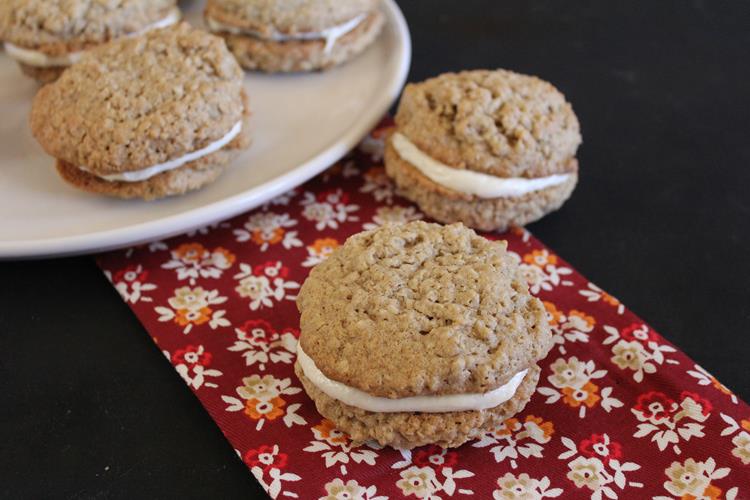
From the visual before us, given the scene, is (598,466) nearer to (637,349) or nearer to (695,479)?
(695,479)

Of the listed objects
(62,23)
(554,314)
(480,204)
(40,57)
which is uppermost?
(62,23)

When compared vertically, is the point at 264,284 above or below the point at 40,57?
below

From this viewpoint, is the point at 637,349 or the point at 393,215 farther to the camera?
the point at 393,215

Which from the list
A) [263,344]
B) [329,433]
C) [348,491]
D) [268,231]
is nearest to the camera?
[348,491]

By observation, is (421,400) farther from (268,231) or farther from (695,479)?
(268,231)

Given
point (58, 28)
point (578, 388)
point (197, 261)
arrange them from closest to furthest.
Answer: point (578, 388) → point (197, 261) → point (58, 28)

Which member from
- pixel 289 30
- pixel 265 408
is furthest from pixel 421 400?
pixel 289 30

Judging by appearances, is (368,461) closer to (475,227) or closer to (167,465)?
(167,465)
